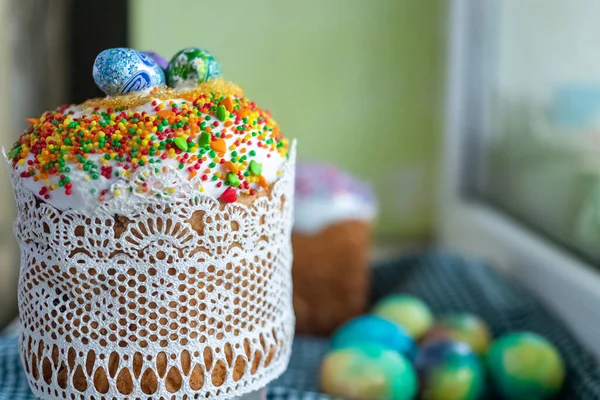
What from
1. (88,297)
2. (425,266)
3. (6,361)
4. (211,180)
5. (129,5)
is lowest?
(425,266)

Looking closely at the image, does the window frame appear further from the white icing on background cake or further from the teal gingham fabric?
the teal gingham fabric

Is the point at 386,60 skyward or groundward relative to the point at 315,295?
skyward

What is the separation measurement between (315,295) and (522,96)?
0.67m

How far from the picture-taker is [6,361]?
0.91 meters

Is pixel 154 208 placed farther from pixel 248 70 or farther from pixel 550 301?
pixel 248 70

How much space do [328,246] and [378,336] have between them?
0.98ft

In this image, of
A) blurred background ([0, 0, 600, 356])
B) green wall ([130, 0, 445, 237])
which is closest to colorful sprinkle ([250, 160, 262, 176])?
blurred background ([0, 0, 600, 356])

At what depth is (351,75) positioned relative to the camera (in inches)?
73.4

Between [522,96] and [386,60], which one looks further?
[386,60]

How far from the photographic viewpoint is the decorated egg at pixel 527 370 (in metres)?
1.06

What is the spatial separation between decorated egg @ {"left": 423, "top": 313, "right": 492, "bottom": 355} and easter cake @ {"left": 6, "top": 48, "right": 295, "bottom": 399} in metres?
0.50

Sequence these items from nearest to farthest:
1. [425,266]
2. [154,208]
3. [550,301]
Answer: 1. [154,208]
2. [550,301]
3. [425,266]

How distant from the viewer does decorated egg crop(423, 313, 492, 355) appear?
114cm

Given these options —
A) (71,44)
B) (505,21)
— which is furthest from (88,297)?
(505,21)
